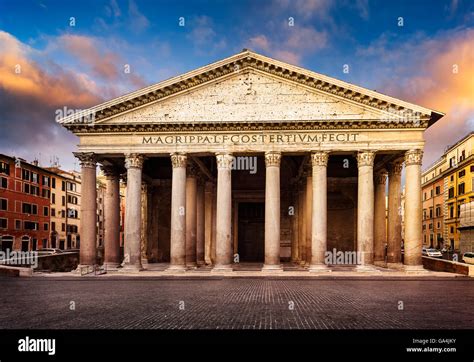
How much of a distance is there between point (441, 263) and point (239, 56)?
59.2ft

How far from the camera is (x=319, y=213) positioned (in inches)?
1045

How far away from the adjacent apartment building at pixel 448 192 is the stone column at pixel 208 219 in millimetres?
36545

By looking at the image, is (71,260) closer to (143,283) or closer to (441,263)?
(143,283)

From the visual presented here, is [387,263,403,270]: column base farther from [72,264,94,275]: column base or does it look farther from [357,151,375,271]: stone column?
[72,264,94,275]: column base

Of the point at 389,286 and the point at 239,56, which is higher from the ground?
the point at 239,56

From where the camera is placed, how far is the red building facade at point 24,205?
175ft

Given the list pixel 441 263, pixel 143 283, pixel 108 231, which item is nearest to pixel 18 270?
pixel 108 231

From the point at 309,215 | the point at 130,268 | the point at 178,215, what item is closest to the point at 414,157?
the point at 309,215

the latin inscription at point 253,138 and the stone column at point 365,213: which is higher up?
the latin inscription at point 253,138

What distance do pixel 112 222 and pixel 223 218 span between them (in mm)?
8430

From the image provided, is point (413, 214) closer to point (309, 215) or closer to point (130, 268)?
point (309, 215)

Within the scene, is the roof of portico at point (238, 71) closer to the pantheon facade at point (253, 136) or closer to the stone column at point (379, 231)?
the pantheon facade at point (253, 136)

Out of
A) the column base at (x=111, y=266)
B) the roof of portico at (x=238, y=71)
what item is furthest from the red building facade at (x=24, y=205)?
the roof of portico at (x=238, y=71)

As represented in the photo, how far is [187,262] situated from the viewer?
3000 cm
